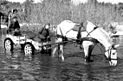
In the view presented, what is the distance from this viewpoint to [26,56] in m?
12.7

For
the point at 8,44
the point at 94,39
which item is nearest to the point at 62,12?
the point at 8,44

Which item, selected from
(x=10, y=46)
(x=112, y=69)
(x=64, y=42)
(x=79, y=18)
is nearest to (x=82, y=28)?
(x=64, y=42)

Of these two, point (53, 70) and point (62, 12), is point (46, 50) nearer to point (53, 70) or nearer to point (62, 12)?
point (53, 70)

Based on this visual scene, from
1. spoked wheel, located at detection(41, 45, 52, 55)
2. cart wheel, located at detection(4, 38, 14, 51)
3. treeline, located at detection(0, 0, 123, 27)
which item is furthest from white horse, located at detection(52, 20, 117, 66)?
treeline, located at detection(0, 0, 123, 27)

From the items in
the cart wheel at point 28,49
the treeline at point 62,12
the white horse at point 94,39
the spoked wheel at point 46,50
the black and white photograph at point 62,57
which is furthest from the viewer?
the treeline at point 62,12

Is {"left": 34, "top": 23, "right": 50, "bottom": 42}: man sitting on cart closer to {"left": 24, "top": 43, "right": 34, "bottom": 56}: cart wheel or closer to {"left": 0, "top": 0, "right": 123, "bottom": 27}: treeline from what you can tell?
{"left": 24, "top": 43, "right": 34, "bottom": 56}: cart wheel

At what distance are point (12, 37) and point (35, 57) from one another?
2.06 meters

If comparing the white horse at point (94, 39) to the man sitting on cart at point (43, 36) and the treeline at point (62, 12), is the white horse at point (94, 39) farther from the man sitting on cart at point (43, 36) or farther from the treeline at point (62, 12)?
the treeline at point (62, 12)

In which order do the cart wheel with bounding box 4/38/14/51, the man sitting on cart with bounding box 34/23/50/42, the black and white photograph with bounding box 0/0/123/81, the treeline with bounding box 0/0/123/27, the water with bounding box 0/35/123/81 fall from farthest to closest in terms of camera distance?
the treeline with bounding box 0/0/123/27, the cart wheel with bounding box 4/38/14/51, the man sitting on cart with bounding box 34/23/50/42, the black and white photograph with bounding box 0/0/123/81, the water with bounding box 0/35/123/81

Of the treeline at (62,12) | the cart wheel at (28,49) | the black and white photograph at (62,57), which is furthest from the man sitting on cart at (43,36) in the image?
the treeline at (62,12)

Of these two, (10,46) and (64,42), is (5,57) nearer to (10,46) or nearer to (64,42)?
(10,46)

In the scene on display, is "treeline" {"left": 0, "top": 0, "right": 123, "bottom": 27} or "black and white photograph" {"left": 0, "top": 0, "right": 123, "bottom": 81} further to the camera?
"treeline" {"left": 0, "top": 0, "right": 123, "bottom": 27}

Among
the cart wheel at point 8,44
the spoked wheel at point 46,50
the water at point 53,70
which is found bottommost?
the water at point 53,70

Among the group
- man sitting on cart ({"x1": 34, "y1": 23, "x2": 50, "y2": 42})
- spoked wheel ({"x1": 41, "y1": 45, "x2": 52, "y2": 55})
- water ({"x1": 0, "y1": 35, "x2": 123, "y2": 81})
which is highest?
man sitting on cart ({"x1": 34, "y1": 23, "x2": 50, "y2": 42})
